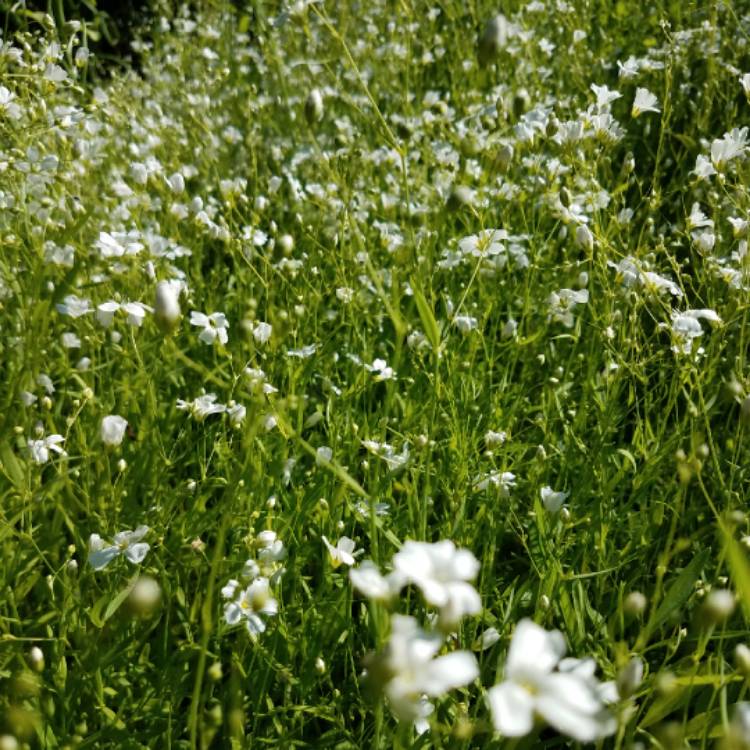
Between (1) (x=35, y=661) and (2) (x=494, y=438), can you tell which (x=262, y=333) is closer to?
(2) (x=494, y=438)

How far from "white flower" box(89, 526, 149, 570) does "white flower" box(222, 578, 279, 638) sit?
0.59 feet

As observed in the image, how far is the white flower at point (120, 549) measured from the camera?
4.84 ft

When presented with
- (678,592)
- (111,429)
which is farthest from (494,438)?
(111,429)

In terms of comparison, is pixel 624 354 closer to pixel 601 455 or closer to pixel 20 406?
pixel 601 455

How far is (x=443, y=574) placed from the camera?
0.91 m

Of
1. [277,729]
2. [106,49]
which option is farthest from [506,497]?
[106,49]

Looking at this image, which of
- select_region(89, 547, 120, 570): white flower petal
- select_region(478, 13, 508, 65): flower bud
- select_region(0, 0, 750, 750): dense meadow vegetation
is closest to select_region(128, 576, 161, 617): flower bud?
select_region(0, 0, 750, 750): dense meadow vegetation

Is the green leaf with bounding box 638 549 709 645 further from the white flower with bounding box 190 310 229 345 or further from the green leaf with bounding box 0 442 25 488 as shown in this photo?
the green leaf with bounding box 0 442 25 488

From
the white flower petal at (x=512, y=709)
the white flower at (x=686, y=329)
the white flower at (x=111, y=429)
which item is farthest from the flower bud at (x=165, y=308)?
the white flower at (x=686, y=329)

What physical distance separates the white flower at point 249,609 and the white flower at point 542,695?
65 centimetres

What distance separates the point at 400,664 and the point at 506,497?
95cm

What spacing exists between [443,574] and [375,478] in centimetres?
62

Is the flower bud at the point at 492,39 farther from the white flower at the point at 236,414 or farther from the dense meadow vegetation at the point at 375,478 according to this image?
the white flower at the point at 236,414

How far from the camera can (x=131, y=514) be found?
1.82 meters
